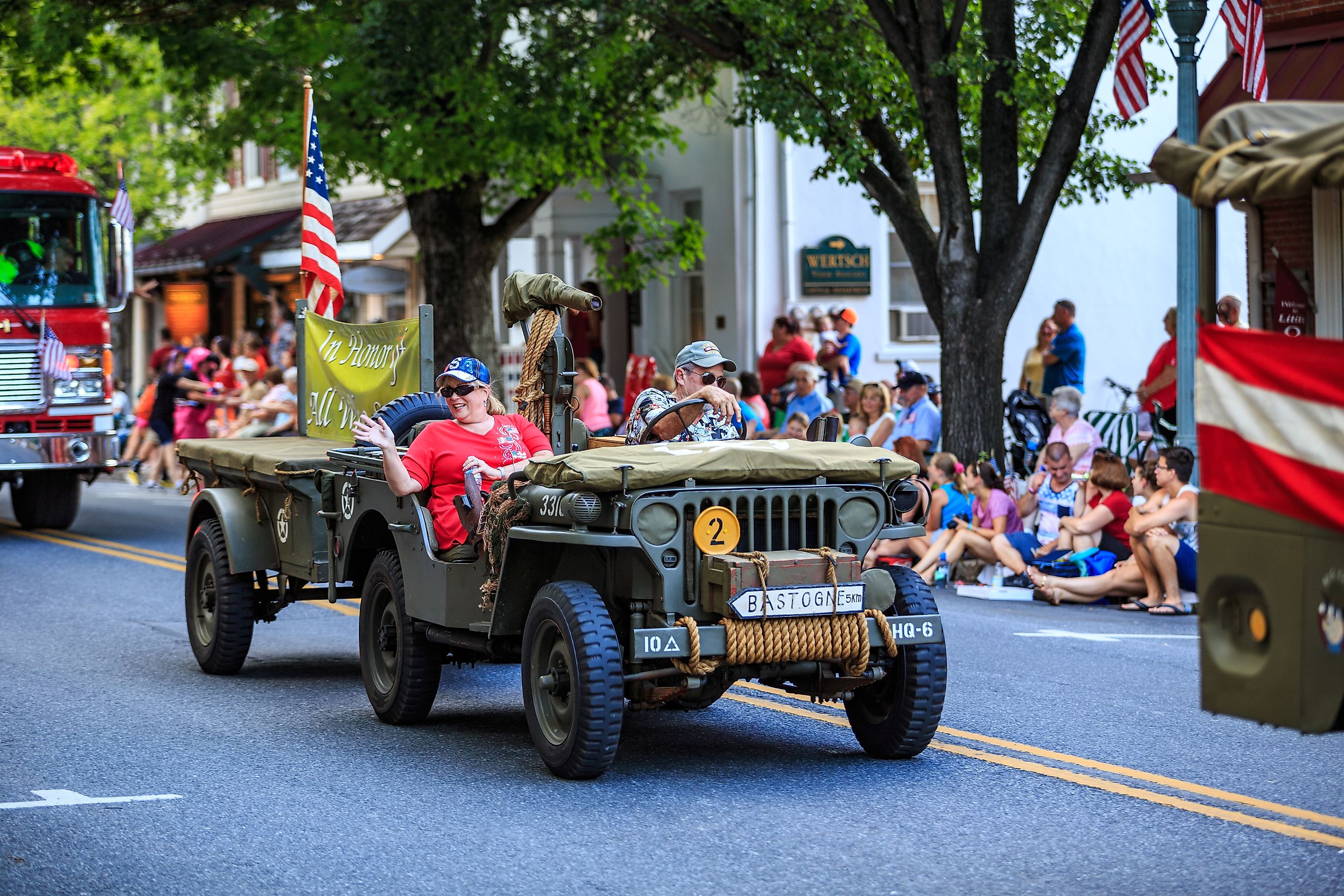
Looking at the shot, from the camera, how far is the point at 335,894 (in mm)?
5766

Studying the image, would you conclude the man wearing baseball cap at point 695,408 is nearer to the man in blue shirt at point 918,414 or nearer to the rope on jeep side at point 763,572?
the rope on jeep side at point 763,572

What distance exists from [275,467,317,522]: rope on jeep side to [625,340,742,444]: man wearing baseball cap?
173cm

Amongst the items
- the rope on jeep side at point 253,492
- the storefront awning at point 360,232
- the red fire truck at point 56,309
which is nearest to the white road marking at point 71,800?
the rope on jeep side at point 253,492

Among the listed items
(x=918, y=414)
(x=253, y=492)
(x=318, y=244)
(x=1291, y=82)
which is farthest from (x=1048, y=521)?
(x=253, y=492)

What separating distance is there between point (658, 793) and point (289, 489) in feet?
10.6

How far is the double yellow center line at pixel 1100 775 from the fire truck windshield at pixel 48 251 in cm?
993

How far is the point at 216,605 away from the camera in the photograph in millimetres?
9945

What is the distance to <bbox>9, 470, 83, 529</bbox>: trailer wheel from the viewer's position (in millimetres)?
17844

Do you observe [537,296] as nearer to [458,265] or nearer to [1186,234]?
Result: [1186,234]

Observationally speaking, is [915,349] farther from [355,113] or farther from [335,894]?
[335,894]

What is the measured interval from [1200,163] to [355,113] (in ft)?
53.9

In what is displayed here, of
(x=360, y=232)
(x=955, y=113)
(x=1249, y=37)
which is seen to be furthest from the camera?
(x=360, y=232)

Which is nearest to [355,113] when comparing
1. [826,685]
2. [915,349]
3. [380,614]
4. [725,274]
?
[725,274]

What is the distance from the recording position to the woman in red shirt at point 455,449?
8.10 meters
